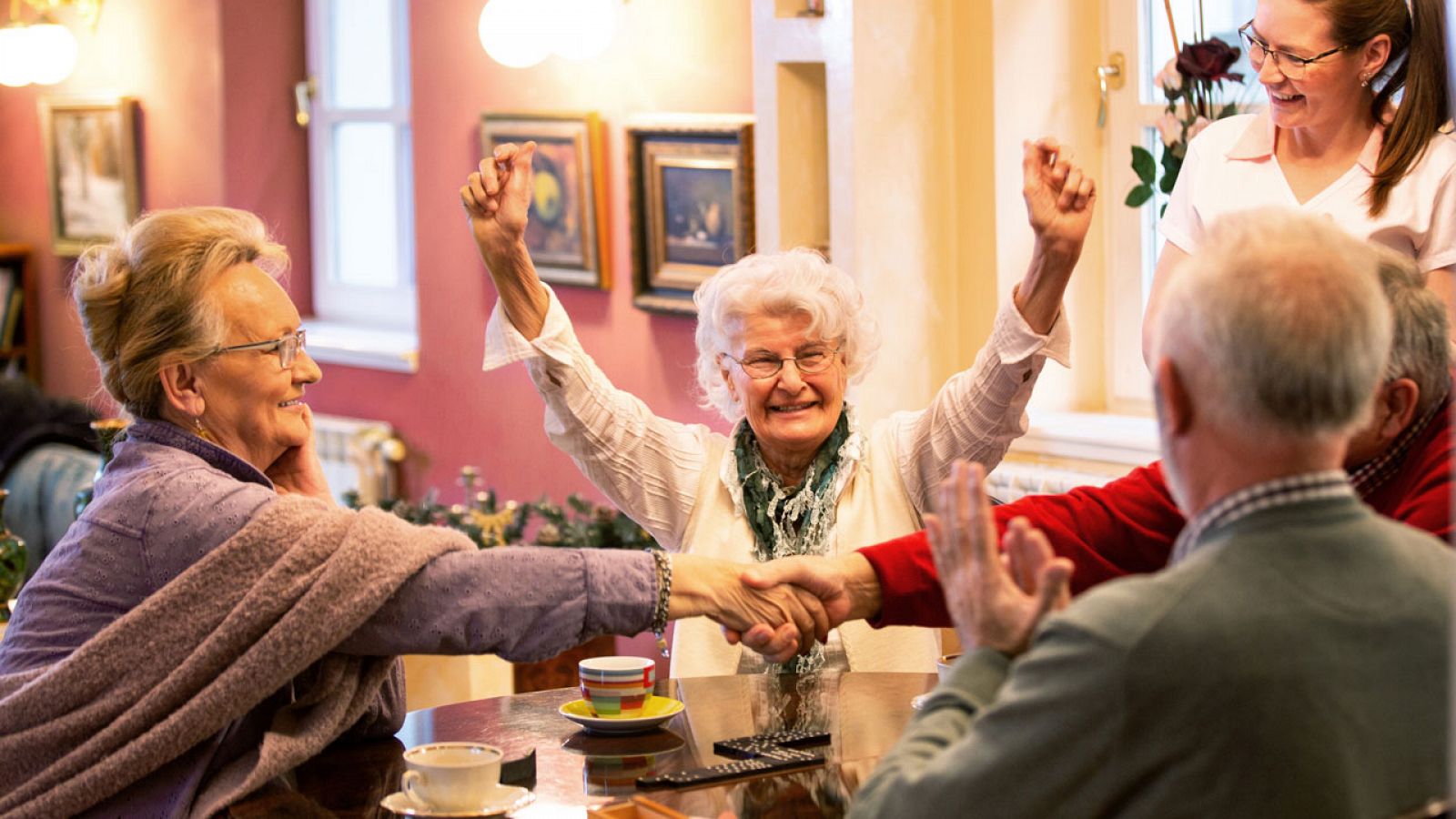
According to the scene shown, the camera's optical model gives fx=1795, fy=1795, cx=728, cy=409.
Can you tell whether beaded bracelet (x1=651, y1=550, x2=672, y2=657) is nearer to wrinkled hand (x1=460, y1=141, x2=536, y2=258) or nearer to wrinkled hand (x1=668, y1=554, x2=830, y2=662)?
wrinkled hand (x1=668, y1=554, x2=830, y2=662)

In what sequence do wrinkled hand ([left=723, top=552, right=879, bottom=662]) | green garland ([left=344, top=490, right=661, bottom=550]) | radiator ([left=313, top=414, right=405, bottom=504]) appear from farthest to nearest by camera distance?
radiator ([left=313, top=414, right=405, bottom=504]), green garland ([left=344, top=490, right=661, bottom=550]), wrinkled hand ([left=723, top=552, right=879, bottom=662])

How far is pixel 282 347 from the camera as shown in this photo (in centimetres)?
236

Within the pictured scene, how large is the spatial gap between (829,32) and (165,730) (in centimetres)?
242

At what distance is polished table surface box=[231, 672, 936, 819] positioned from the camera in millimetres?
1974

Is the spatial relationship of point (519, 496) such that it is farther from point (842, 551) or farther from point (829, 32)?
point (842, 551)

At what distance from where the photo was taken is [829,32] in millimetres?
3938

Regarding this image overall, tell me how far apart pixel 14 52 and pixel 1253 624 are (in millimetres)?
6229

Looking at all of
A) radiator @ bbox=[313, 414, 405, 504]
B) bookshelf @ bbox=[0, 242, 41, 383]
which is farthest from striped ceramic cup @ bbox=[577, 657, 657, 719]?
bookshelf @ bbox=[0, 242, 41, 383]

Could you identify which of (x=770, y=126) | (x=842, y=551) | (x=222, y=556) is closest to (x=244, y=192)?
(x=770, y=126)

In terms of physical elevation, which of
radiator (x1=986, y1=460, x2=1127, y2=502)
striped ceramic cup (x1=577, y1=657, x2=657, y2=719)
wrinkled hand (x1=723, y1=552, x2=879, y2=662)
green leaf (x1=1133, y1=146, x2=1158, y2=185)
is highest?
green leaf (x1=1133, y1=146, x2=1158, y2=185)

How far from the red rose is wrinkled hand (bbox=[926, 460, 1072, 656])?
78.2 inches

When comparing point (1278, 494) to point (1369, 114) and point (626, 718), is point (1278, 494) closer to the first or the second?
point (626, 718)

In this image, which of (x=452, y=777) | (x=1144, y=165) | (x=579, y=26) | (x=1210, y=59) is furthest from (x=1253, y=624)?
(x=579, y=26)

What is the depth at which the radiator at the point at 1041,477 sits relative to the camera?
3691 mm
